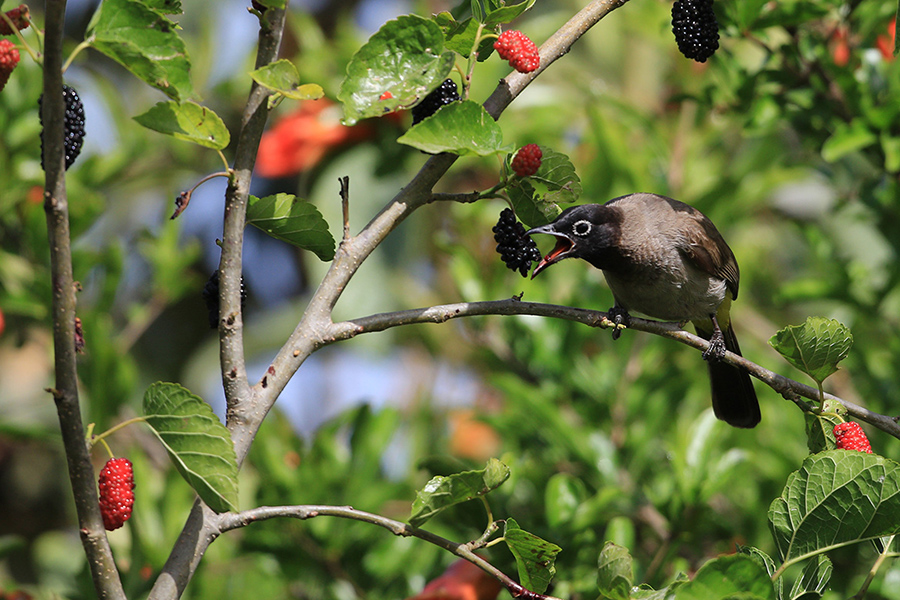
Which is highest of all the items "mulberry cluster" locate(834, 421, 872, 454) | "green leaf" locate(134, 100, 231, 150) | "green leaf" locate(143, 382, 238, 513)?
"green leaf" locate(134, 100, 231, 150)

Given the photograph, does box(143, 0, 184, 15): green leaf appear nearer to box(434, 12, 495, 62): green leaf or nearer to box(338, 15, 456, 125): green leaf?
box(338, 15, 456, 125): green leaf

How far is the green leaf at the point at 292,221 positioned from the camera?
5.62 ft

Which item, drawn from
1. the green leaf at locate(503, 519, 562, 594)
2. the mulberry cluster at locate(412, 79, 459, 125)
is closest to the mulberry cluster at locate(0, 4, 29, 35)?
the mulberry cluster at locate(412, 79, 459, 125)

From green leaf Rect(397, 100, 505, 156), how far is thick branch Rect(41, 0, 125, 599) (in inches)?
23.0

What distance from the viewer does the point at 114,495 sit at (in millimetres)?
1568

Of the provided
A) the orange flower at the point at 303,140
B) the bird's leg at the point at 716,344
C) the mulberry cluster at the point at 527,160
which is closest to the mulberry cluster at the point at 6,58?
the mulberry cluster at the point at 527,160

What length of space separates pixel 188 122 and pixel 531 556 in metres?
1.08

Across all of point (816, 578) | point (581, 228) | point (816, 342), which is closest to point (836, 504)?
point (816, 578)

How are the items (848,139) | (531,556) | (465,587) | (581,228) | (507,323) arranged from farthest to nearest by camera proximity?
(507,323) → (581,228) → (848,139) → (465,587) → (531,556)

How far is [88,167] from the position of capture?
13.5 ft

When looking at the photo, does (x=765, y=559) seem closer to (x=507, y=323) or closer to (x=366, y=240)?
(x=366, y=240)

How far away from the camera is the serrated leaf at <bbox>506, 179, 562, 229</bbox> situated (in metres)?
1.94

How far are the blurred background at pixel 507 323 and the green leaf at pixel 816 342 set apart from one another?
1.06m

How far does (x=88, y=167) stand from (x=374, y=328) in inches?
120
